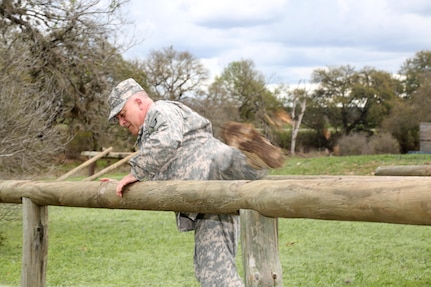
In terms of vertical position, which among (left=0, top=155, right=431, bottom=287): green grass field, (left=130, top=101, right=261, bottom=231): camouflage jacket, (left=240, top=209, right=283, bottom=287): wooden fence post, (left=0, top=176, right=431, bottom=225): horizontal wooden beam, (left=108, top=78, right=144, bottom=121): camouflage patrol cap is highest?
(left=108, top=78, right=144, bottom=121): camouflage patrol cap

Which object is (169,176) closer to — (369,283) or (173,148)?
(173,148)

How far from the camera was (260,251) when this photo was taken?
3533 mm

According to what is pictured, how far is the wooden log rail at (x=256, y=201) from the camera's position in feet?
9.07

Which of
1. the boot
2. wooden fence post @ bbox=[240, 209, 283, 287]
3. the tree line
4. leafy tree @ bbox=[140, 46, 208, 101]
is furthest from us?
leafy tree @ bbox=[140, 46, 208, 101]

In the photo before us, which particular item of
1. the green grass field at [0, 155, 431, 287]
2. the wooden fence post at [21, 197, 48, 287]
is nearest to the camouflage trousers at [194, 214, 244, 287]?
the wooden fence post at [21, 197, 48, 287]

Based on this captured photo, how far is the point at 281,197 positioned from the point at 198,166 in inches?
43.0

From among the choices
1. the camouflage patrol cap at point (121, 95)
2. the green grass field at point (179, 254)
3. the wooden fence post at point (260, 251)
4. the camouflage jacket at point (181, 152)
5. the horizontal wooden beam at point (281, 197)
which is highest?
the camouflage patrol cap at point (121, 95)

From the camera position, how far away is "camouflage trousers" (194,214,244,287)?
4.22 m

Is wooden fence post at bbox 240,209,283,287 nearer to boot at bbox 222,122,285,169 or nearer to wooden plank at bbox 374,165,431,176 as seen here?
boot at bbox 222,122,285,169

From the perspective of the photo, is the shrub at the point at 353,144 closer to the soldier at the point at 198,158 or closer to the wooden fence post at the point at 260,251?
the soldier at the point at 198,158

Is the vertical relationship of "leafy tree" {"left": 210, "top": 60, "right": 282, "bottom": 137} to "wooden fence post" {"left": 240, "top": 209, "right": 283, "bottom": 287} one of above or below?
above

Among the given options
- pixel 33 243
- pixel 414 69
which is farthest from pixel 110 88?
pixel 414 69

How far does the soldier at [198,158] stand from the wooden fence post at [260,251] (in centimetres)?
58

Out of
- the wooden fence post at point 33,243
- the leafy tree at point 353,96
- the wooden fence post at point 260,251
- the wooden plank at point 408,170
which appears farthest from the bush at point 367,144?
the wooden fence post at point 260,251
